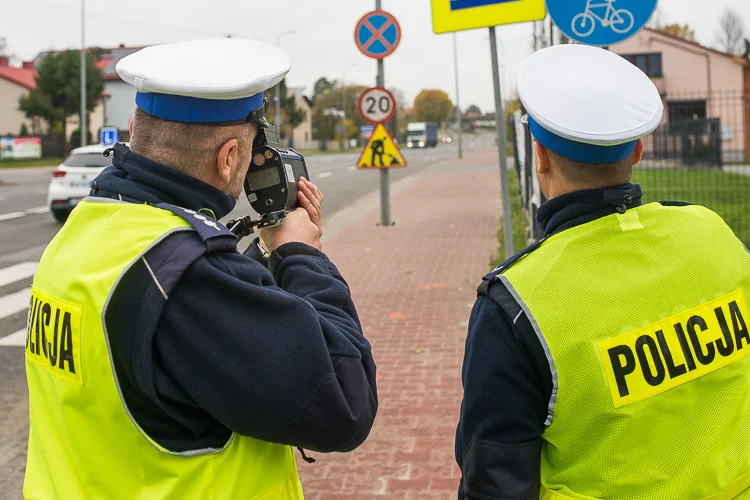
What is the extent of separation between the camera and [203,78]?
5.58 feet

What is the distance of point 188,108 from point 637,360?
3.57 feet

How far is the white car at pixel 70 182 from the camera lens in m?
15.6

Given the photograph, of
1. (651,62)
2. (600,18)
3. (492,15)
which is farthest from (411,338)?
(651,62)

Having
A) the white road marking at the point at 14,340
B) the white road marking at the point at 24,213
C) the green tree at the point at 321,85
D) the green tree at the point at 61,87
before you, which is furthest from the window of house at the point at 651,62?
the green tree at the point at 321,85

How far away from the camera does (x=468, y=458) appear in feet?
6.18

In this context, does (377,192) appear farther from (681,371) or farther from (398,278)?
(681,371)

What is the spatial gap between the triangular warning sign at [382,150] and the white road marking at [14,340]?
6.94 metres

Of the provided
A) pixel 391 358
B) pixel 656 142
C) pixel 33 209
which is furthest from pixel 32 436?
pixel 33 209

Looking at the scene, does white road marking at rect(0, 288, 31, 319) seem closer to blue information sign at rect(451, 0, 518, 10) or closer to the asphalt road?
the asphalt road

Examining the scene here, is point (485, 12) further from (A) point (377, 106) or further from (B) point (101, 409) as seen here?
(A) point (377, 106)

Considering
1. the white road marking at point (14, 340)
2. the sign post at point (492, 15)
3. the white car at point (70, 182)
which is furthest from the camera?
the white car at point (70, 182)

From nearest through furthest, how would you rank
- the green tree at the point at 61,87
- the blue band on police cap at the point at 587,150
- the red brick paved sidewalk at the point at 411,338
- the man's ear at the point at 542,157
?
the blue band on police cap at the point at 587,150
the man's ear at the point at 542,157
the red brick paved sidewalk at the point at 411,338
the green tree at the point at 61,87

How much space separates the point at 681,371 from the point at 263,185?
1051 millimetres

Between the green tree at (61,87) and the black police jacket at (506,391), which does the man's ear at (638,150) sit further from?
the green tree at (61,87)
